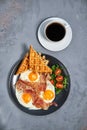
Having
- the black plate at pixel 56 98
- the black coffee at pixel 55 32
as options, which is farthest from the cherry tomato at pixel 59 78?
the black coffee at pixel 55 32

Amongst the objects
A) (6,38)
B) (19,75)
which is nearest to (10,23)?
(6,38)

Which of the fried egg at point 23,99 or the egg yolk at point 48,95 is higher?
the egg yolk at point 48,95

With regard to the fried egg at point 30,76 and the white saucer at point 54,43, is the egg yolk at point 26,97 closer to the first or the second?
the fried egg at point 30,76

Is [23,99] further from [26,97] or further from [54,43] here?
[54,43]

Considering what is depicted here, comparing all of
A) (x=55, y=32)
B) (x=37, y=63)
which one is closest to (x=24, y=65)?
(x=37, y=63)

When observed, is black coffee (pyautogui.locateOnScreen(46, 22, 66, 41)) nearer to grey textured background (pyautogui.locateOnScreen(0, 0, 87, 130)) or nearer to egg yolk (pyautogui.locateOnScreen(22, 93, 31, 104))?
grey textured background (pyautogui.locateOnScreen(0, 0, 87, 130))
